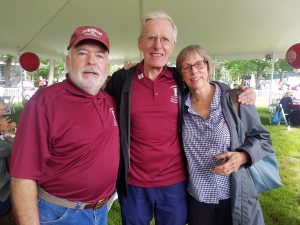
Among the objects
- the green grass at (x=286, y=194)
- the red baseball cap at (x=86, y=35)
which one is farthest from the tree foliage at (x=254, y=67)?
the red baseball cap at (x=86, y=35)

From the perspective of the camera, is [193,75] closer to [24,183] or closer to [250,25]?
[24,183]

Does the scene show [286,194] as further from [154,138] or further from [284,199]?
[154,138]

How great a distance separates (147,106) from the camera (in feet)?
6.52

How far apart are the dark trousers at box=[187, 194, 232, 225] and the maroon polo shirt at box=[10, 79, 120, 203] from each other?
0.66m

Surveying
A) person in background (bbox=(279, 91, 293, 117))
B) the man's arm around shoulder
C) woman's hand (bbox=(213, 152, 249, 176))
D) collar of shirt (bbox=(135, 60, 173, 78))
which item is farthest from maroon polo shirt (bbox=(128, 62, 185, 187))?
person in background (bbox=(279, 91, 293, 117))

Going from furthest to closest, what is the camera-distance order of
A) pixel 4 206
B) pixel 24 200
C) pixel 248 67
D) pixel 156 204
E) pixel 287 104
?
pixel 248 67 → pixel 287 104 → pixel 4 206 → pixel 156 204 → pixel 24 200

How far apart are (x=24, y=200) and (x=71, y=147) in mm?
323

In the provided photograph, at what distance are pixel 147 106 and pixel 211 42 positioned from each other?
9.83 meters

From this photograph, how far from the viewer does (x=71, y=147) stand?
58.7 inches

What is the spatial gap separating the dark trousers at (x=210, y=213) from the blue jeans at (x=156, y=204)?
0.29 feet

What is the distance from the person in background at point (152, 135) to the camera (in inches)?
77.5

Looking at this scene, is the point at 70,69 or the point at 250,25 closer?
the point at 70,69

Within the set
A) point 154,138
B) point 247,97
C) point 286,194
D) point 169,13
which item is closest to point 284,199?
point 286,194

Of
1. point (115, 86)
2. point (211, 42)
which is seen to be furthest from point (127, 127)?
point (211, 42)
